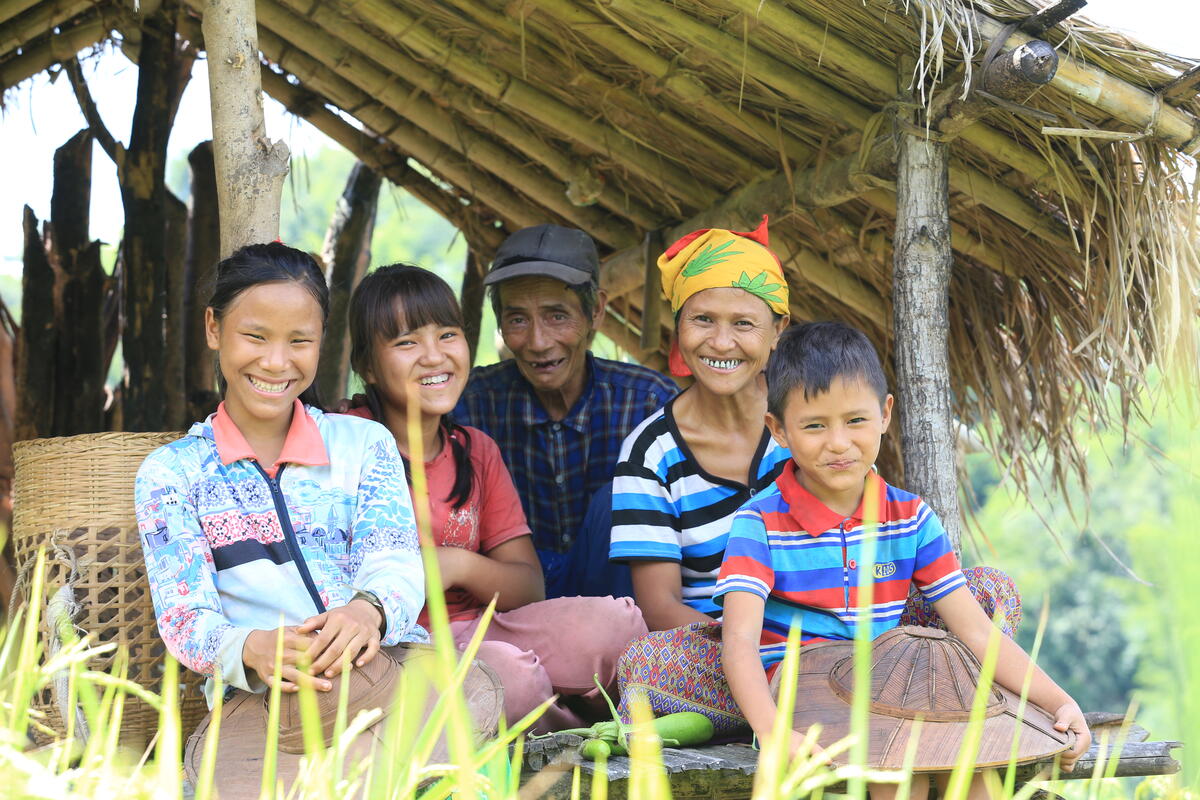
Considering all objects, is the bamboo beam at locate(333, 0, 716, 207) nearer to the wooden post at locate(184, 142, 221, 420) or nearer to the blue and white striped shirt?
the wooden post at locate(184, 142, 221, 420)

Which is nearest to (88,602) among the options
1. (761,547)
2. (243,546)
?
(243,546)

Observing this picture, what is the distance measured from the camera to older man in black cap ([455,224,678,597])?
3301 mm

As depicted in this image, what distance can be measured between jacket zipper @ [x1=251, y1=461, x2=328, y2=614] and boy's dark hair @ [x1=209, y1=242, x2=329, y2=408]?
0.36 metres

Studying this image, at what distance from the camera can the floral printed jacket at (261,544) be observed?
6.86 feet

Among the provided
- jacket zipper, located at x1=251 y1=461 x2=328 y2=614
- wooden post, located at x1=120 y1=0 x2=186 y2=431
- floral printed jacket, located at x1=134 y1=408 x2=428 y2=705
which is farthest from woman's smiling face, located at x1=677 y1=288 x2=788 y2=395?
wooden post, located at x1=120 y1=0 x2=186 y2=431

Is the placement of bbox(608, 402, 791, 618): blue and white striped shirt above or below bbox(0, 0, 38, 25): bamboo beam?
below

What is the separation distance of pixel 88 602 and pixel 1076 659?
25.3 metres

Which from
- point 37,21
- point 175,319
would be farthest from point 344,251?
point 37,21

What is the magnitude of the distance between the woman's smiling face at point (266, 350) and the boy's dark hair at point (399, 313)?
34 cm

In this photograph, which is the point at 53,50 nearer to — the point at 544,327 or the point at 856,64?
the point at 544,327

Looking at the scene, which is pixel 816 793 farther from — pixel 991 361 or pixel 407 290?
pixel 991 361

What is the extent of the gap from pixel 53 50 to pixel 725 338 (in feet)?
10.5

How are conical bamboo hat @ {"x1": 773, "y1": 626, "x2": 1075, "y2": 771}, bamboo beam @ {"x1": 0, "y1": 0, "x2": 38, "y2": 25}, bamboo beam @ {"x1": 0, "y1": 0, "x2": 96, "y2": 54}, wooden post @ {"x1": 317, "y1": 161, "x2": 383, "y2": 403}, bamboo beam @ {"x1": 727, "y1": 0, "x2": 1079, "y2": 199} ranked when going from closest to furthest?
conical bamboo hat @ {"x1": 773, "y1": 626, "x2": 1075, "y2": 771} < bamboo beam @ {"x1": 727, "y1": 0, "x2": 1079, "y2": 199} < bamboo beam @ {"x1": 0, "y1": 0, "x2": 38, "y2": 25} < bamboo beam @ {"x1": 0, "y1": 0, "x2": 96, "y2": 54} < wooden post @ {"x1": 317, "y1": 161, "x2": 383, "y2": 403}

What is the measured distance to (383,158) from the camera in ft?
15.4
